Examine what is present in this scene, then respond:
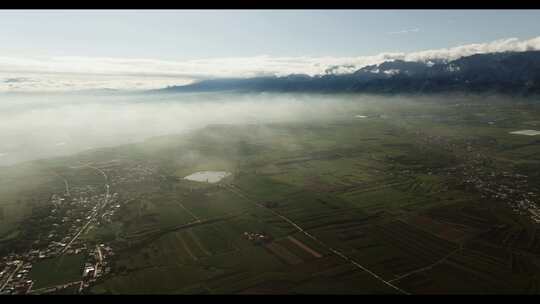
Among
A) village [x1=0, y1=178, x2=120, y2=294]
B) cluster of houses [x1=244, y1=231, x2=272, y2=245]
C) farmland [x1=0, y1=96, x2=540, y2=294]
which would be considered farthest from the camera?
cluster of houses [x1=244, y1=231, x2=272, y2=245]

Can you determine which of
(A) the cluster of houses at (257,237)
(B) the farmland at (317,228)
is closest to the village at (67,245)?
(B) the farmland at (317,228)

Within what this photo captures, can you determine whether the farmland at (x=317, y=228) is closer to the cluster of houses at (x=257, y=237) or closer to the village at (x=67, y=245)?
the cluster of houses at (x=257, y=237)

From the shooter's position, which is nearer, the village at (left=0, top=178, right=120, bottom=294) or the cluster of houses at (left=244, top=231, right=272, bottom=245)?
the village at (left=0, top=178, right=120, bottom=294)

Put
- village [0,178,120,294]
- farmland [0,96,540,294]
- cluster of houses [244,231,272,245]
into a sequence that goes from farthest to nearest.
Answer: cluster of houses [244,231,272,245], village [0,178,120,294], farmland [0,96,540,294]

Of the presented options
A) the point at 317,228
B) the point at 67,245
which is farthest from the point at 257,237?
the point at 67,245

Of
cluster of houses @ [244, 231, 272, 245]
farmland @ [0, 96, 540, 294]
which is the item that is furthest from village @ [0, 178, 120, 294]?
cluster of houses @ [244, 231, 272, 245]

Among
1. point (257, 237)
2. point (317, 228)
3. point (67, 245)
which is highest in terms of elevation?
point (317, 228)

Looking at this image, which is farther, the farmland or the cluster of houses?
the cluster of houses

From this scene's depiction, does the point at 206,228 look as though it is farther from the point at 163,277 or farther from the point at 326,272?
the point at 326,272

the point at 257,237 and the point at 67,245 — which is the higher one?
the point at 257,237

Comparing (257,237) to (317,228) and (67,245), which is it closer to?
(317,228)

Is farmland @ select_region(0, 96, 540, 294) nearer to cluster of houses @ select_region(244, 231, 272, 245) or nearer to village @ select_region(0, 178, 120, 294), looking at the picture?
cluster of houses @ select_region(244, 231, 272, 245)

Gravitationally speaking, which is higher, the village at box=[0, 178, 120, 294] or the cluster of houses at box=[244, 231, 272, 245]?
the cluster of houses at box=[244, 231, 272, 245]
